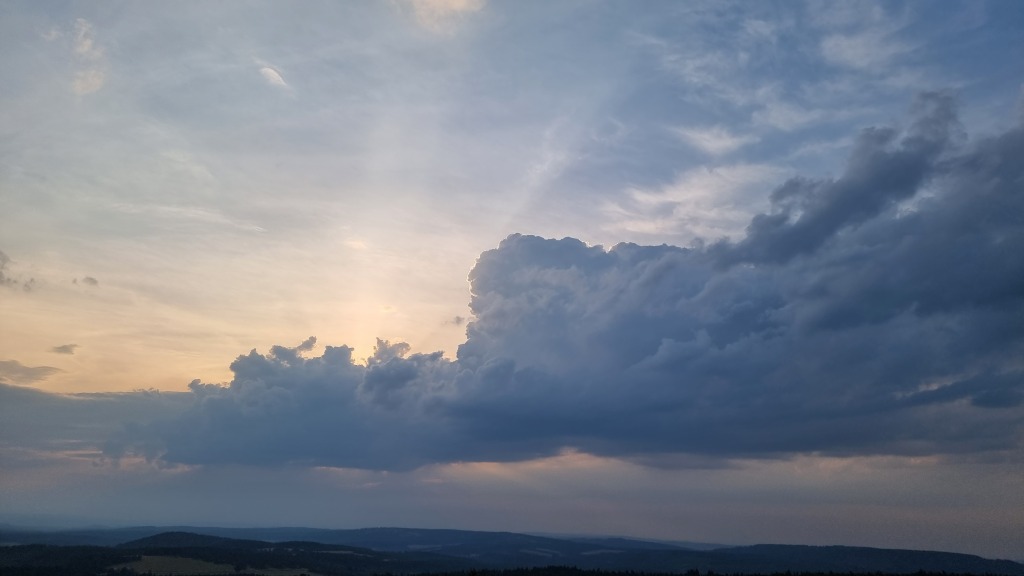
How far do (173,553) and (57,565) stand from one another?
25997 mm

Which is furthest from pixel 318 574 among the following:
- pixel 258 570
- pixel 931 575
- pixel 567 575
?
pixel 931 575

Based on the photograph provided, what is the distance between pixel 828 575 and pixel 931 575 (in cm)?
1711

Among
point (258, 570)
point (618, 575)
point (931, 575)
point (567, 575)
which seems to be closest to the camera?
point (931, 575)

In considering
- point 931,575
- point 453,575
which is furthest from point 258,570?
point 931,575

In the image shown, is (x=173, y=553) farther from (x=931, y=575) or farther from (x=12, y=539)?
(x=931, y=575)

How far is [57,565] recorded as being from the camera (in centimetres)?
17488

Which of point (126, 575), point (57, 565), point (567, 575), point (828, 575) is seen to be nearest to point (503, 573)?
point (567, 575)

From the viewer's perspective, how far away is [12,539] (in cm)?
16775

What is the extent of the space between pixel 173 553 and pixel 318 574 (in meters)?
34.7

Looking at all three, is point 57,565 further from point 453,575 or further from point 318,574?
point 453,575

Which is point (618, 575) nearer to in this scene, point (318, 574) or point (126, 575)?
point (318, 574)

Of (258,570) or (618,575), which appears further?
(258,570)

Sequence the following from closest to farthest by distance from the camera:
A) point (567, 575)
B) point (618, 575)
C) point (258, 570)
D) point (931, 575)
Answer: point (931, 575)
point (567, 575)
point (618, 575)
point (258, 570)

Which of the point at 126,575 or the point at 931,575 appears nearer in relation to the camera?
the point at 931,575
